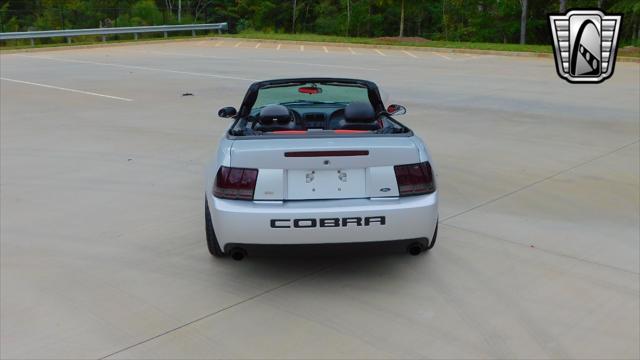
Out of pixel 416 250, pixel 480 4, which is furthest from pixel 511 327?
pixel 480 4

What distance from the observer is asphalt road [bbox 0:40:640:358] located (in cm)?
359

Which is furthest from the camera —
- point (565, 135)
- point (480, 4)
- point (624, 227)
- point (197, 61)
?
Result: point (480, 4)

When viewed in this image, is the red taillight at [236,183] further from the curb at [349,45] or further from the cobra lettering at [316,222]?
the curb at [349,45]

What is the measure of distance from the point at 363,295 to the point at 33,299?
211cm

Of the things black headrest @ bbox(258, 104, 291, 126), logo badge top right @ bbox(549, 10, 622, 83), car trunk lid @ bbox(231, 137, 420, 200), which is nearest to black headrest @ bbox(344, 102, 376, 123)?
black headrest @ bbox(258, 104, 291, 126)

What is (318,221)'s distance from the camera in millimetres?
3854

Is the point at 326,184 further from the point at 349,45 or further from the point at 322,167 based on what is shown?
the point at 349,45

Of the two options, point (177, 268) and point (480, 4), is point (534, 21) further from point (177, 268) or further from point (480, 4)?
point (177, 268)

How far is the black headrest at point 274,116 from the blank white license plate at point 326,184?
0.96 metres

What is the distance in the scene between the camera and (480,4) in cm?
5200

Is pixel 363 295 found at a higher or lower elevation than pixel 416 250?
lower

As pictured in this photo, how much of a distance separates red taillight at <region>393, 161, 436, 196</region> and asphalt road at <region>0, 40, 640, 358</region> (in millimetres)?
671

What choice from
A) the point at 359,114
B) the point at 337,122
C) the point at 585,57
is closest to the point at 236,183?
the point at 359,114

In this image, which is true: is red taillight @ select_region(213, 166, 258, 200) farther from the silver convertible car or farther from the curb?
the curb
